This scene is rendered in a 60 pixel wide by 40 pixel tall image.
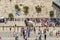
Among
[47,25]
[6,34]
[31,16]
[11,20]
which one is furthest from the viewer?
[31,16]

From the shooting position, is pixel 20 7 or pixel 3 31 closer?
pixel 3 31

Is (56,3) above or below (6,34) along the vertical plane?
above

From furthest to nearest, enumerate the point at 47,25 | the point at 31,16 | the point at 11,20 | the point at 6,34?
the point at 31,16, the point at 11,20, the point at 47,25, the point at 6,34

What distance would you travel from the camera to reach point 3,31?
136ft

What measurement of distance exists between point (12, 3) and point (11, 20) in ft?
19.2

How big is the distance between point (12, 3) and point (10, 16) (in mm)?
2890

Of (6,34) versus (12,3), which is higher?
(12,3)

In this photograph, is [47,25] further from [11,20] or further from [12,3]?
[12,3]

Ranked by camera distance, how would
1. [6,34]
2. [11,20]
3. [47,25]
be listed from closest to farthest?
[6,34], [47,25], [11,20]

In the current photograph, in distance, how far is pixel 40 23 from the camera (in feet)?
155

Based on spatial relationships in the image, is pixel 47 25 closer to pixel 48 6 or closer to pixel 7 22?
pixel 7 22

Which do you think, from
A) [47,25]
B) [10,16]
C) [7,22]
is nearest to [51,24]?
[47,25]

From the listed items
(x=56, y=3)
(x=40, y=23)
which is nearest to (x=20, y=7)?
(x=56, y=3)

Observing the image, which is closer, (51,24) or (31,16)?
(51,24)
